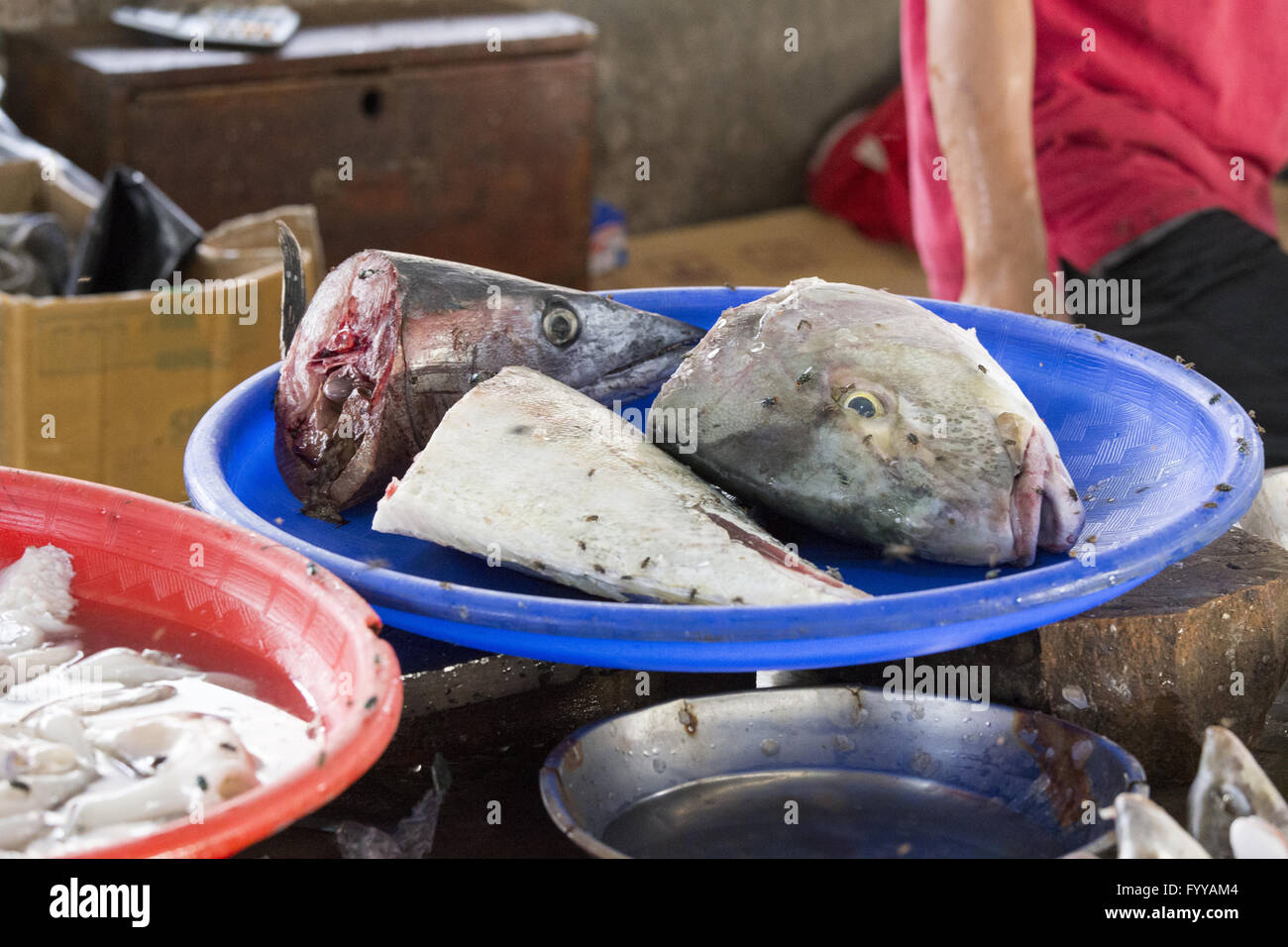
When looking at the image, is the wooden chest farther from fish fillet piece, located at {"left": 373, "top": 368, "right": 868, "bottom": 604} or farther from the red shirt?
fish fillet piece, located at {"left": 373, "top": 368, "right": 868, "bottom": 604}

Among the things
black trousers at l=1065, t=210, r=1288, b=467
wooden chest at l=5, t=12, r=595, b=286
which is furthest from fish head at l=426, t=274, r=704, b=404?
wooden chest at l=5, t=12, r=595, b=286

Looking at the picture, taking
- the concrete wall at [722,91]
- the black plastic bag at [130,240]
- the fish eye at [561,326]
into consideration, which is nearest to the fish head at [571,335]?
the fish eye at [561,326]

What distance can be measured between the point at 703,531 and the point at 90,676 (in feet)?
1.83

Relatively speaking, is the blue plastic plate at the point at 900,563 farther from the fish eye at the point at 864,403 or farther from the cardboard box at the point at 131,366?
the cardboard box at the point at 131,366

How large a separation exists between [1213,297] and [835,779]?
1617 mm

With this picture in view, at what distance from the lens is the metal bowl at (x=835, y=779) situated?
3.74 feet

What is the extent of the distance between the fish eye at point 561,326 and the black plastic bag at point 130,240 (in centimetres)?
187

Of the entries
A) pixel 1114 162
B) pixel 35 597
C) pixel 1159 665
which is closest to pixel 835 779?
pixel 1159 665

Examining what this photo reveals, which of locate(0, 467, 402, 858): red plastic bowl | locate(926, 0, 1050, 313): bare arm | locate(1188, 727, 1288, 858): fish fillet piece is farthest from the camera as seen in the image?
locate(926, 0, 1050, 313): bare arm

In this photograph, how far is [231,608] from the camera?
121 centimetres

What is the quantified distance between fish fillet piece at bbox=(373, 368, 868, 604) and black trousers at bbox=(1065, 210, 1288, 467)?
1366 millimetres

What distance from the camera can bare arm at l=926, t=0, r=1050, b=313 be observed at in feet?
7.59
